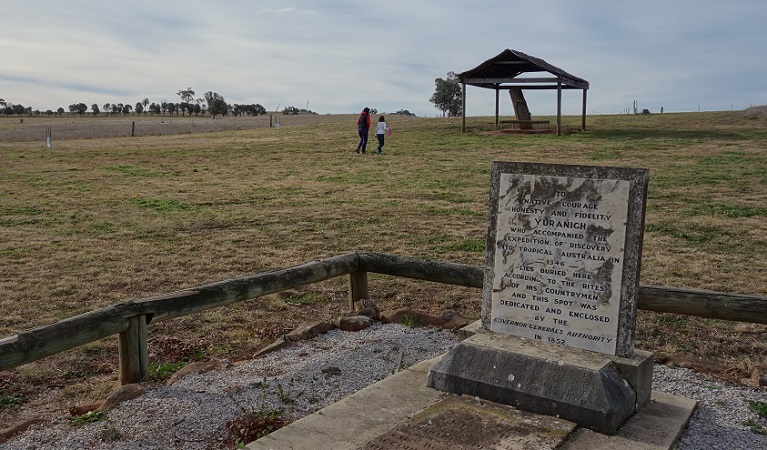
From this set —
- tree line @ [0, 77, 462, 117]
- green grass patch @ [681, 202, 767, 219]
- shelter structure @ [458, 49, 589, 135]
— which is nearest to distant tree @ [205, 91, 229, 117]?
tree line @ [0, 77, 462, 117]

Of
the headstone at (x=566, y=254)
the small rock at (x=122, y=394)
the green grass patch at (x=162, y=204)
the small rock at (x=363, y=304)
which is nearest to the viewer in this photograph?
the headstone at (x=566, y=254)

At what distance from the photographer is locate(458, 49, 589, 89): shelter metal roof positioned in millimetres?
26531

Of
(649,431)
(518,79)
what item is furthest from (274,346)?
(518,79)

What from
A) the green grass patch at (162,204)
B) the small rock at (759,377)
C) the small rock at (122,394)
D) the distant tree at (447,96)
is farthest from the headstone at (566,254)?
Answer: the distant tree at (447,96)

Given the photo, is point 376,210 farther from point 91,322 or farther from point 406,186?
point 91,322

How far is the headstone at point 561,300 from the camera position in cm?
409

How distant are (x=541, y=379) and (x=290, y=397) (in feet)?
5.27

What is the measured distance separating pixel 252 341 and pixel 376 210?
6786 mm

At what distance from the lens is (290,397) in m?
4.58

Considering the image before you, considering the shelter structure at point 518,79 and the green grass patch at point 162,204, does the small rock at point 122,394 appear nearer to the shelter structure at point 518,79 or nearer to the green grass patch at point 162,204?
the green grass patch at point 162,204

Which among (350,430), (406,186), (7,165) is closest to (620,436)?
(350,430)

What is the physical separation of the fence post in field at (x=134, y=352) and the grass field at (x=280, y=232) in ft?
1.06

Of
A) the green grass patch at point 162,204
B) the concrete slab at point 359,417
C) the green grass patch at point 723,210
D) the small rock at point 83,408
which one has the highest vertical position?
the green grass patch at point 723,210

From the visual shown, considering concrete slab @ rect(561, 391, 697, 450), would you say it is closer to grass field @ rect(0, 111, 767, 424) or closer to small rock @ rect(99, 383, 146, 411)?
grass field @ rect(0, 111, 767, 424)
